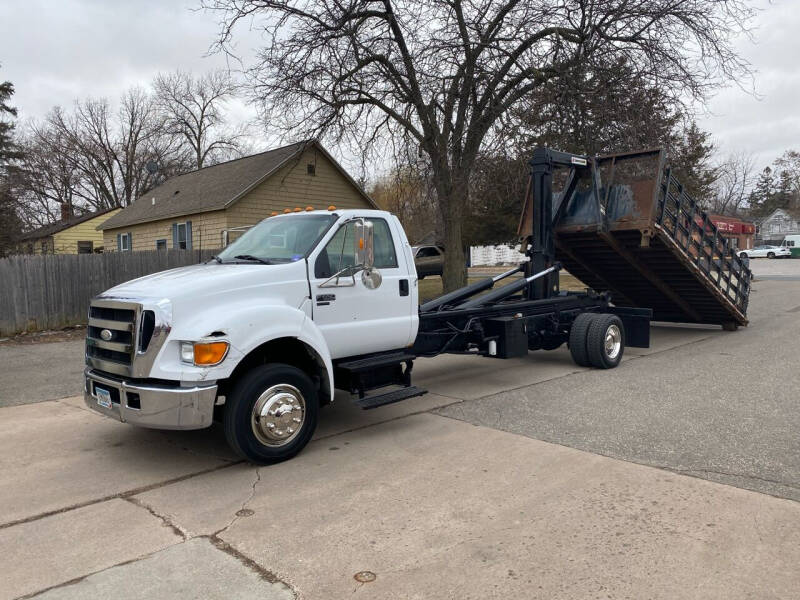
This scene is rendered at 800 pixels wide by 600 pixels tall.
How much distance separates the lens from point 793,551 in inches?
141

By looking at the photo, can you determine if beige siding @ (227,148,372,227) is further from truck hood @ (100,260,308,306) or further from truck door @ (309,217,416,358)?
truck hood @ (100,260,308,306)

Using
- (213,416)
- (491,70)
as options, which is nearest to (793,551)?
(213,416)

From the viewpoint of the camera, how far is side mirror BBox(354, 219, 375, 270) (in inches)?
222

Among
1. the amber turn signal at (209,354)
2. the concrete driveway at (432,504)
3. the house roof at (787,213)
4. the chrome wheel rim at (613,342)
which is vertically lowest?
the concrete driveway at (432,504)

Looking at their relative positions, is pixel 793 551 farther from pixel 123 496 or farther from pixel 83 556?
pixel 123 496

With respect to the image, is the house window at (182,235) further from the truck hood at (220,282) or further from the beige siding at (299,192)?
the truck hood at (220,282)

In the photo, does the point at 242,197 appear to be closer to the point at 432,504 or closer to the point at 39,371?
the point at 39,371

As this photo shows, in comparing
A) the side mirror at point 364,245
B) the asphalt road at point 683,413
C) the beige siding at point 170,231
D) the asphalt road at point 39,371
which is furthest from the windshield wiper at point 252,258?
the beige siding at point 170,231

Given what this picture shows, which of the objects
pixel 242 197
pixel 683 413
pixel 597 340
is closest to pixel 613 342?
pixel 597 340

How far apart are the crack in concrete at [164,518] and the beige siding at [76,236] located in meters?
38.2

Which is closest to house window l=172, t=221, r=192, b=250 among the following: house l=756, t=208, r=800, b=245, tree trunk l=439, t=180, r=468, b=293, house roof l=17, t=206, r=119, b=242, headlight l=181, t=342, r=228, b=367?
tree trunk l=439, t=180, r=468, b=293

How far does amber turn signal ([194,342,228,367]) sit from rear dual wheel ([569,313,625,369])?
6051mm

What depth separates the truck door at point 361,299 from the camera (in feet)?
19.1

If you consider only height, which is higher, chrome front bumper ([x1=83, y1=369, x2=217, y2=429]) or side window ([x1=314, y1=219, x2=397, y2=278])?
side window ([x1=314, y1=219, x2=397, y2=278])
